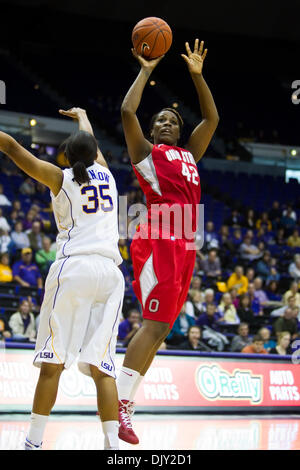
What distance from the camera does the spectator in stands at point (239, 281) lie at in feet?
46.0

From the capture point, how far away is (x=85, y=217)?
4434 millimetres

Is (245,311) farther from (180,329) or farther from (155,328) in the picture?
(155,328)

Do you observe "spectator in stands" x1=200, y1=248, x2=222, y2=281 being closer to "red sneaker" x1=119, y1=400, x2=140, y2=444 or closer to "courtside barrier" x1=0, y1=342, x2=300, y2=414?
"courtside barrier" x1=0, y1=342, x2=300, y2=414

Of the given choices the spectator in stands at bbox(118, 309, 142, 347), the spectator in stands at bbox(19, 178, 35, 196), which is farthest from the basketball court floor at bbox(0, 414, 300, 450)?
the spectator in stands at bbox(19, 178, 35, 196)

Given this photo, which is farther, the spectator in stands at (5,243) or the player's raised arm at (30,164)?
the spectator in stands at (5,243)

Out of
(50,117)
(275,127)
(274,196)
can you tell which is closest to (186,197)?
(274,196)

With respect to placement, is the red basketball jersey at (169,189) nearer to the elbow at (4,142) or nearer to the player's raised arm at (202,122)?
the player's raised arm at (202,122)

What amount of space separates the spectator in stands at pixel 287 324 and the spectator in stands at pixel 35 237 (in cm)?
466

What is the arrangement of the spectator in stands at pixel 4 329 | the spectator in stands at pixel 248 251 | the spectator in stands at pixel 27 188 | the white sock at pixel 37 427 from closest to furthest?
the white sock at pixel 37 427
the spectator in stands at pixel 4 329
the spectator in stands at pixel 27 188
the spectator in stands at pixel 248 251

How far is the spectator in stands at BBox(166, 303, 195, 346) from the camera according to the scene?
10789 millimetres

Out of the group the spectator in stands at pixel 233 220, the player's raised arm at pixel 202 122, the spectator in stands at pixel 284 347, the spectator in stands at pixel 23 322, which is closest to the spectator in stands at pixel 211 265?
the spectator in stands at pixel 233 220

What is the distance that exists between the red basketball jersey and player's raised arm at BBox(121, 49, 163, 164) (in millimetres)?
76

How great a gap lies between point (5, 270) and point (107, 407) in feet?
25.4
